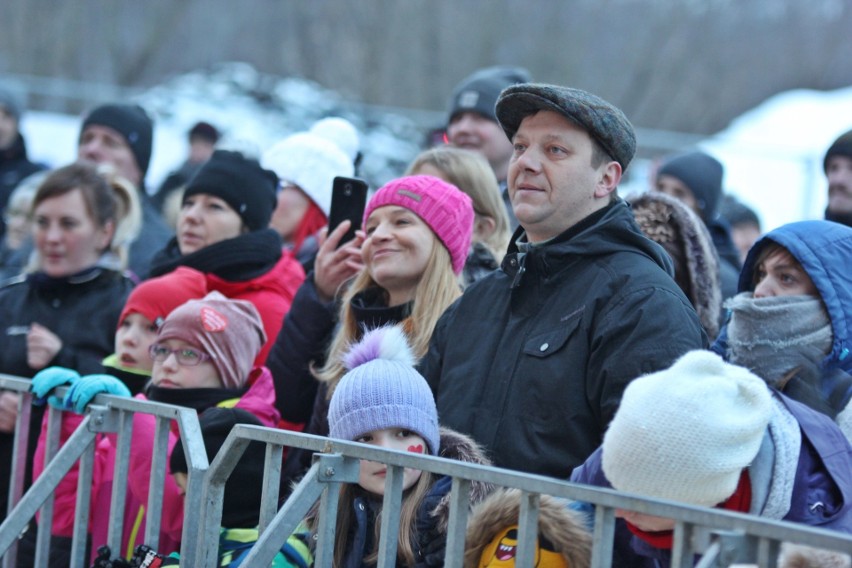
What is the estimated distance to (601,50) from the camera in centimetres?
2150

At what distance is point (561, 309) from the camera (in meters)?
3.41

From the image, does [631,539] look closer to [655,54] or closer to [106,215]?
[106,215]

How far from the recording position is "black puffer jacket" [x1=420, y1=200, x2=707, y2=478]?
3217 mm

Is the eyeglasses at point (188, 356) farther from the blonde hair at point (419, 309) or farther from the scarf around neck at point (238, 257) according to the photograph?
the scarf around neck at point (238, 257)

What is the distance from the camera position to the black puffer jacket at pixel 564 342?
10.6 ft

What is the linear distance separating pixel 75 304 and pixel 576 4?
17216 mm

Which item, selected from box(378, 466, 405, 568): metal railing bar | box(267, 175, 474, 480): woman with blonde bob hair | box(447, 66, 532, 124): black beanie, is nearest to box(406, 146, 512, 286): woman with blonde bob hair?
box(267, 175, 474, 480): woman with blonde bob hair

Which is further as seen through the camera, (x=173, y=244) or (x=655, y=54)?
(x=655, y=54)

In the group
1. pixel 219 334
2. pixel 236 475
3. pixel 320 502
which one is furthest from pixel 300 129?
pixel 320 502

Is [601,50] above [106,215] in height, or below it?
above

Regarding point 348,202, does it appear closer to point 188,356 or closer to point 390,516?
point 188,356

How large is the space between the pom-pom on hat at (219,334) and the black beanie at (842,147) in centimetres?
264

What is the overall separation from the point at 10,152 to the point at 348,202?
4355 mm

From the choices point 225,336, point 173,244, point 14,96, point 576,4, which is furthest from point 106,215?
point 576,4
